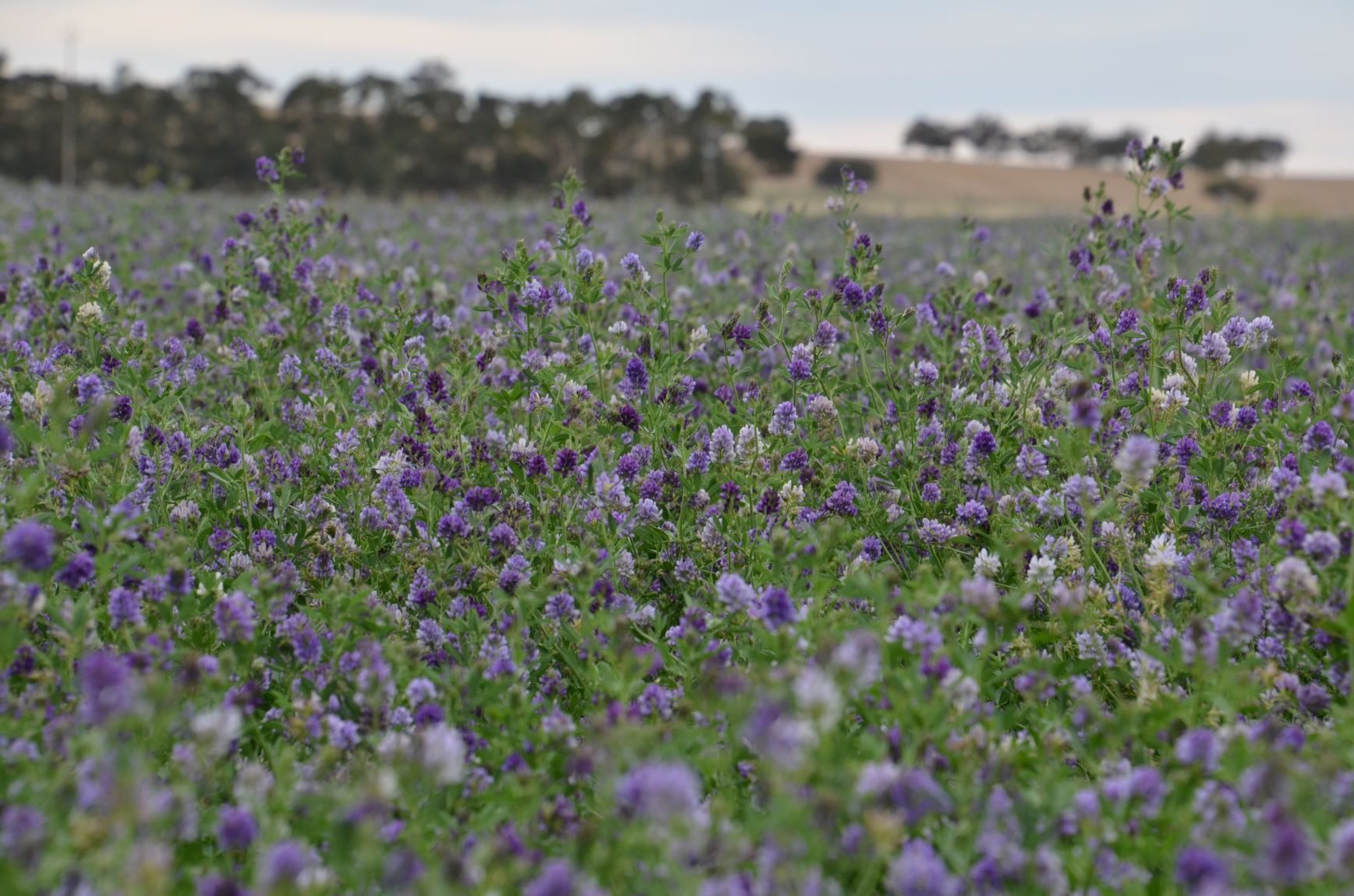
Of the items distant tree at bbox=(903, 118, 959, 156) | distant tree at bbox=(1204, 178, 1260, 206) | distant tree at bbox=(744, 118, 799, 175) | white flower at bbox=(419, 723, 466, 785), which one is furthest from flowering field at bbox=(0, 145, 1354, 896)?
distant tree at bbox=(903, 118, 959, 156)

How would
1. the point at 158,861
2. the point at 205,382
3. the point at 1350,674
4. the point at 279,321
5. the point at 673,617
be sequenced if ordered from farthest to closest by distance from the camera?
the point at 279,321, the point at 205,382, the point at 673,617, the point at 1350,674, the point at 158,861

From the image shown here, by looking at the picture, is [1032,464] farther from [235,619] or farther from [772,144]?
[772,144]

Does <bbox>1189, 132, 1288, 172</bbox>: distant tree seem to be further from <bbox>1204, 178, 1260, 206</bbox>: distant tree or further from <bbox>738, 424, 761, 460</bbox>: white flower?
<bbox>738, 424, 761, 460</bbox>: white flower

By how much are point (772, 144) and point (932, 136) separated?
63067 millimetres

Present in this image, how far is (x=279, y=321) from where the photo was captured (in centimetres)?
584

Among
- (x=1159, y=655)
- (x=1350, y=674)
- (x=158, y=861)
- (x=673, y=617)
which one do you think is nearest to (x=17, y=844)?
(x=158, y=861)

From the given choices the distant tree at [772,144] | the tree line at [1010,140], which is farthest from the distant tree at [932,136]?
the distant tree at [772,144]

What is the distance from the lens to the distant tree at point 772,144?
6250 centimetres

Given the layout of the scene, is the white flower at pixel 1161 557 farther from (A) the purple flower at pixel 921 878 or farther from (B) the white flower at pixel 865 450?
(A) the purple flower at pixel 921 878

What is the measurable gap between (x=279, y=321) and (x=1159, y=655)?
4647 mm

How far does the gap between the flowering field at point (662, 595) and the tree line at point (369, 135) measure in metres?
36.9

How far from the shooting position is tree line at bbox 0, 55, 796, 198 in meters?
42.2

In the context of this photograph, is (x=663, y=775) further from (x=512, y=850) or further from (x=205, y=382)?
(x=205, y=382)

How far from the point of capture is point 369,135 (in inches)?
1794
